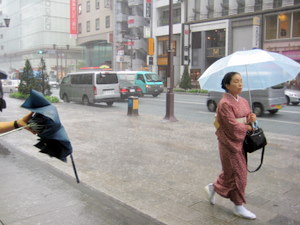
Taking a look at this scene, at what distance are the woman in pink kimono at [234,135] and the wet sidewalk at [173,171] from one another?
1.08 feet

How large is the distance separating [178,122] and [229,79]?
26.0 feet

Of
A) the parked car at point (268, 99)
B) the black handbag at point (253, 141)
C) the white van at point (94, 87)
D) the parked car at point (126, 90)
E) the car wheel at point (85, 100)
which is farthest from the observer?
the parked car at point (126, 90)

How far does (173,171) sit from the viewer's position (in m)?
5.85

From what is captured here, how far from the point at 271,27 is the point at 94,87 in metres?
21.8

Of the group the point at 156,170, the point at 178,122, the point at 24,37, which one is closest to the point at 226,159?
the point at 156,170

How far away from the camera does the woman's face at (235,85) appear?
12.5ft

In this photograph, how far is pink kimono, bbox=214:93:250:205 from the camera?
3771mm

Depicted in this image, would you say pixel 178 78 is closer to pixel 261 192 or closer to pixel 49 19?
pixel 261 192

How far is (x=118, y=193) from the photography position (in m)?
4.77

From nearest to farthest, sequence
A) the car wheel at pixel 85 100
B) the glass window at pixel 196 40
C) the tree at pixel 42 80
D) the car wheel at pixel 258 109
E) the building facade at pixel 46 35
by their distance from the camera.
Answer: the car wheel at pixel 258 109 → the car wheel at pixel 85 100 → the tree at pixel 42 80 → the glass window at pixel 196 40 → the building facade at pixel 46 35

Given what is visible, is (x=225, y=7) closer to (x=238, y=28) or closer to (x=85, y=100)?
(x=238, y=28)

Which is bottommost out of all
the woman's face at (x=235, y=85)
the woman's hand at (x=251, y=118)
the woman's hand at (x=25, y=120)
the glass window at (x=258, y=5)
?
the woman's hand at (x=251, y=118)

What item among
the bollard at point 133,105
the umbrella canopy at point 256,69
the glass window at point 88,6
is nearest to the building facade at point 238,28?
the bollard at point 133,105

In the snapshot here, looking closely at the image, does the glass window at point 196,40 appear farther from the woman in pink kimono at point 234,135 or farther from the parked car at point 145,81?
the woman in pink kimono at point 234,135
